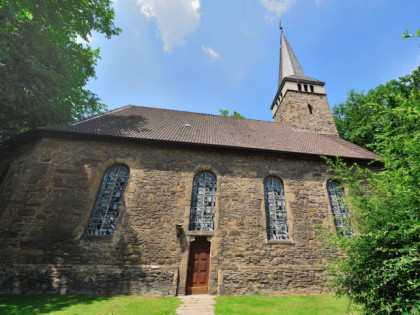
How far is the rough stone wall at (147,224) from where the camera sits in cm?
679

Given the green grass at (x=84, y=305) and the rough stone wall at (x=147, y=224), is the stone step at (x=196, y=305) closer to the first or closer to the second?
the green grass at (x=84, y=305)

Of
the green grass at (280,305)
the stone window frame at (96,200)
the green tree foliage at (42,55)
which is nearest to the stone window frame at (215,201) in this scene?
the green grass at (280,305)

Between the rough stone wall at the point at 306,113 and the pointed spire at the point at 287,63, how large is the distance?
2914 mm

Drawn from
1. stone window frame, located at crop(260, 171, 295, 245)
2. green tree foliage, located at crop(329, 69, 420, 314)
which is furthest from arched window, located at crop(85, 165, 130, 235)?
green tree foliage, located at crop(329, 69, 420, 314)

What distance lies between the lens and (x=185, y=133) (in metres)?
10.3

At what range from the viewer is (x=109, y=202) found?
26.5 feet

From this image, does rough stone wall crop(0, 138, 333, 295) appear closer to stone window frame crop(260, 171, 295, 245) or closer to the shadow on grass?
stone window frame crop(260, 171, 295, 245)

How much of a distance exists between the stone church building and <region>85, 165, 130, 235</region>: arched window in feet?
0.13

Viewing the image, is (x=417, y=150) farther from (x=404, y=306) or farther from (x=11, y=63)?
(x=11, y=63)

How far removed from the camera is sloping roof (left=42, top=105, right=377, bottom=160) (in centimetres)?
923

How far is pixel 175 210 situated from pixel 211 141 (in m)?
3.58

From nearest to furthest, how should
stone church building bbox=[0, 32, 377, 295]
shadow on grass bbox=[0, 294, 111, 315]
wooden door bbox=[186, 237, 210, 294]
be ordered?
shadow on grass bbox=[0, 294, 111, 315], stone church building bbox=[0, 32, 377, 295], wooden door bbox=[186, 237, 210, 294]

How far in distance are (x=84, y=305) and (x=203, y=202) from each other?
485 cm

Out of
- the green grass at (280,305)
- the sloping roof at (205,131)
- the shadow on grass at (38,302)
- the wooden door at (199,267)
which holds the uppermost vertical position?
the sloping roof at (205,131)
